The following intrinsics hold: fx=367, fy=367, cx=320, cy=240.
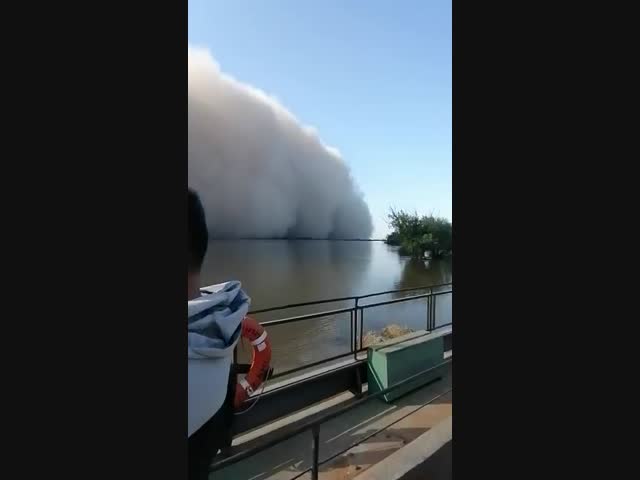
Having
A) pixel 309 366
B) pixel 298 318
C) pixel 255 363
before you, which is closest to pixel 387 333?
pixel 309 366

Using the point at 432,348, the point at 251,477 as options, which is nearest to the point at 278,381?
the point at 251,477

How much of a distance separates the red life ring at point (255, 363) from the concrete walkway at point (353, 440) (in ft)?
1.17

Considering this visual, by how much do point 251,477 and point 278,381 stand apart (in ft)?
2.74

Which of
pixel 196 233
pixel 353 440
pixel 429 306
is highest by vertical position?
pixel 196 233

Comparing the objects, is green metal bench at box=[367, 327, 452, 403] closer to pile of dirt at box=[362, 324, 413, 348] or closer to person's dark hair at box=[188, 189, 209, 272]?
pile of dirt at box=[362, 324, 413, 348]

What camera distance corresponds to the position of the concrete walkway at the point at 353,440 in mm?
2215

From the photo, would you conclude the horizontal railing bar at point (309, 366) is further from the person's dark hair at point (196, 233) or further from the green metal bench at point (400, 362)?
the person's dark hair at point (196, 233)

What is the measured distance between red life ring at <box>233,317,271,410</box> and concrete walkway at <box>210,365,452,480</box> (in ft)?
1.17

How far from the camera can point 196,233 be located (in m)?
1.05

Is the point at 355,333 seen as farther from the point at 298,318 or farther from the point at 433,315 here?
the point at 433,315

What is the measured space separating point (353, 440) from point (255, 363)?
88 centimetres

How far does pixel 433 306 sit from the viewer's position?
4336 millimetres

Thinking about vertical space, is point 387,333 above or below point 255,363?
below

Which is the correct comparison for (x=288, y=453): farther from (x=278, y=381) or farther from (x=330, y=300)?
(x=330, y=300)
